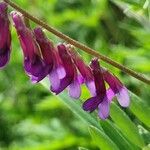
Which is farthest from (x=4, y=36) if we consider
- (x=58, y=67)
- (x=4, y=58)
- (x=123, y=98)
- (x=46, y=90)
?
(x=46, y=90)

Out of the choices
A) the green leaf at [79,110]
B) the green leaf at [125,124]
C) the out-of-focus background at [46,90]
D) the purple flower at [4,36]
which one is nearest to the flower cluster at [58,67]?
the purple flower at [4,36]

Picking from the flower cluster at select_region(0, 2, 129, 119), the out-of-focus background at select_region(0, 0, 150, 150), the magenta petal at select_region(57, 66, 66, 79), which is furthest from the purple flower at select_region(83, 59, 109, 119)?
the out-of-focus background at select_region(0, 0, 150, 150)

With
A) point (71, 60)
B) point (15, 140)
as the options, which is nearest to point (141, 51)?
point (71, 60)

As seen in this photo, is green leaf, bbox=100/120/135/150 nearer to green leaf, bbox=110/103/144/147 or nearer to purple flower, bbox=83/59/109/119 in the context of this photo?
green leaf, bbox=110/103/144/147

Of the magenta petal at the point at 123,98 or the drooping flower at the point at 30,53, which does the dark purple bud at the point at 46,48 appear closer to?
the drooping flower at the point at 30,53

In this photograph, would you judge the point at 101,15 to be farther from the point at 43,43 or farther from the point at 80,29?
the point at 43,43

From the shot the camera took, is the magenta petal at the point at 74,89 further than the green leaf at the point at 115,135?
No

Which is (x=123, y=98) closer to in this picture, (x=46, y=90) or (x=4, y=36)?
(x=4, y=36)
